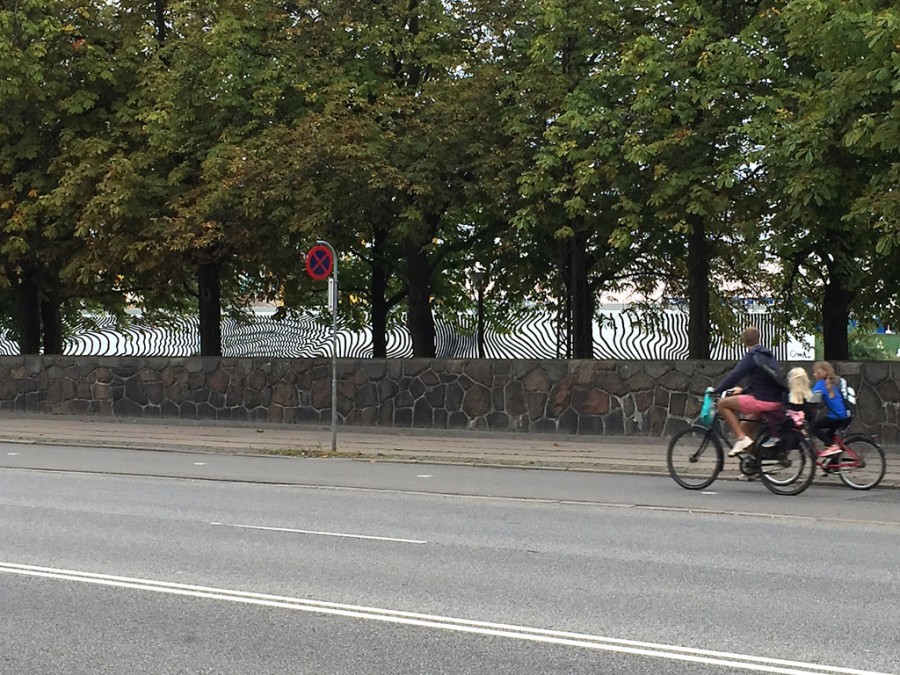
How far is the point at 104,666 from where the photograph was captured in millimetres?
6062

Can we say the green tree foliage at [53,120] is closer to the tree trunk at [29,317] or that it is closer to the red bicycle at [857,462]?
the tree trunk at [29,317]

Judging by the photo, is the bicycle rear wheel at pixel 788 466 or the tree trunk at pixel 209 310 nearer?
the bicycle rear wheel at pixel 788 466

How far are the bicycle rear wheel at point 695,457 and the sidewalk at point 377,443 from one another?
1.09 metres

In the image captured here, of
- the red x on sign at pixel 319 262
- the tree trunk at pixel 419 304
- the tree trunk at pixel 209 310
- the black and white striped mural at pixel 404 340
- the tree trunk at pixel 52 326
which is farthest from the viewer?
the tree trunk at pixel 52 326

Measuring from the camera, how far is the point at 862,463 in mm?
14102

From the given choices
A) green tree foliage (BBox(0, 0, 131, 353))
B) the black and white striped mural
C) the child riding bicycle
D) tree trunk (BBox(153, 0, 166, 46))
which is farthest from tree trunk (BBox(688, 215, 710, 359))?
tree trunk (BBox(153, 0, 166, 46))

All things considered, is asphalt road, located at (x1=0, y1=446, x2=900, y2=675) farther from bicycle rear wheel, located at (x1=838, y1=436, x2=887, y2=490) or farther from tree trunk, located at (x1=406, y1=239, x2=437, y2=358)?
tree trunk, located at (x1=406, y1=239, x2=437, y2=358)

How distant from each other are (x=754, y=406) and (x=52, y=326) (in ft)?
79.5

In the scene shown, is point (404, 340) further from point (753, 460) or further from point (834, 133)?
point (753, 460)

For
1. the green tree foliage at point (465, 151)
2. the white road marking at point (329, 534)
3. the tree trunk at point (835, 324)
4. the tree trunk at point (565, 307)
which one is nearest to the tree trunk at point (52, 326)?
the green tree foliage at point (465, 151)

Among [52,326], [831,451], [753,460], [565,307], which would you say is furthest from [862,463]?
[52,326]

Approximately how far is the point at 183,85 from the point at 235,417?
652cm

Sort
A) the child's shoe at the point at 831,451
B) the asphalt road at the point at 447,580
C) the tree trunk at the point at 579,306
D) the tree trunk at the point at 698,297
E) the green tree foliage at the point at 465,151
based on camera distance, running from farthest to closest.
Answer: the tree trunk at the point at 579,306
the tree trunk at the point at 698,297
the green tree foliage at the point at 465,151
the child's shoe at the point at 831,451
the asphalt road at the point at 447,580

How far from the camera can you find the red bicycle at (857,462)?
1409 centimetres
